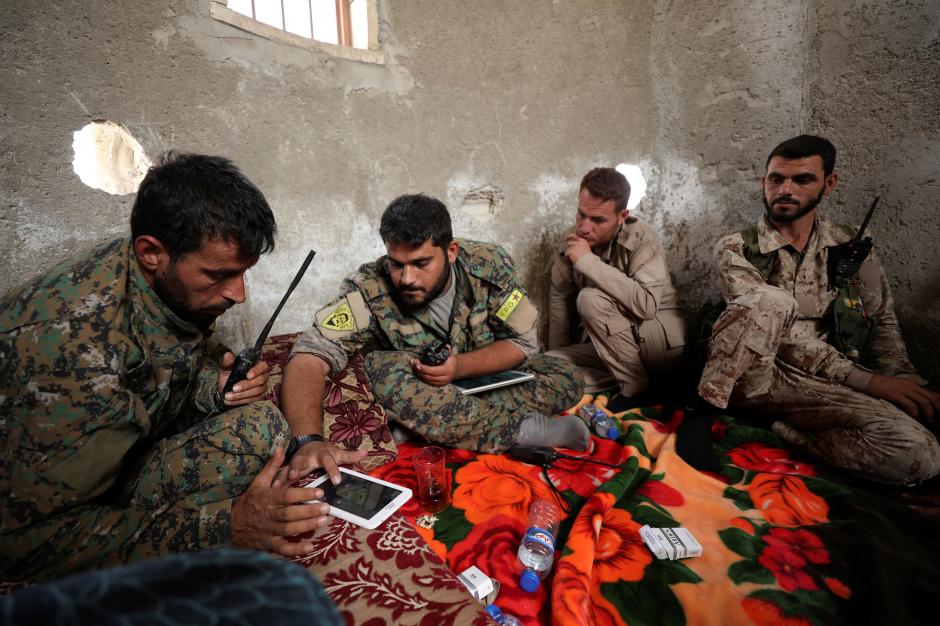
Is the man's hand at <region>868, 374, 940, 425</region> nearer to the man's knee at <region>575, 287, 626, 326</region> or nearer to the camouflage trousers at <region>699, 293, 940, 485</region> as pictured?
the camouflage trousers at <region>699, 293, 940, 485</region>

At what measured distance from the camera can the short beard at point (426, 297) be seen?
2.20m

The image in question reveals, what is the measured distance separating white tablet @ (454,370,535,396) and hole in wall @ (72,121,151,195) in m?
1.89

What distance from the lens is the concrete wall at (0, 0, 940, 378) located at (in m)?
1.88

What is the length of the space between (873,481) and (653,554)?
122 cm

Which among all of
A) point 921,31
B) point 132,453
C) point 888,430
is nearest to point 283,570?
point 132,453

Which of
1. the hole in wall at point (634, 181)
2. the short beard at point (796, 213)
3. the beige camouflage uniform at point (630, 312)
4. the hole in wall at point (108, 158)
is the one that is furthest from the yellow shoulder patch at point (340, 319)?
the hole in wall at point (634, 181)

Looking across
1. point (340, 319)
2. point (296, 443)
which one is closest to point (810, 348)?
point (340, 319)

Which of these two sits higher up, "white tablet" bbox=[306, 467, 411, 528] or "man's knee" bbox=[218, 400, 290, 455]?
"man's knee" bbox=[218, 400, 290, 455]

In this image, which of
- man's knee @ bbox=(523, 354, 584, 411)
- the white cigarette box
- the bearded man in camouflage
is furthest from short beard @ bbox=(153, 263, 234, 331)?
man's knee @ bbox=(523, 354, 584, 411)

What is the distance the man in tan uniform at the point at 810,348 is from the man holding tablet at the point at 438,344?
35.9 inches

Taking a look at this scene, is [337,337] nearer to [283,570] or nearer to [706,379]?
[283,570]

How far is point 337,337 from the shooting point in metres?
2.09

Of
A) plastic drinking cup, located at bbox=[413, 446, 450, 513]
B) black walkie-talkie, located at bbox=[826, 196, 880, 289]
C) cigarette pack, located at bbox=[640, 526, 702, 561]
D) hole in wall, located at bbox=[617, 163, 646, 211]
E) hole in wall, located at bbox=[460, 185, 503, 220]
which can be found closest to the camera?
cigarette pack, located at bbox=[640, 526, 702, 561]

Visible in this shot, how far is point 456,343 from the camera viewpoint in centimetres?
235
